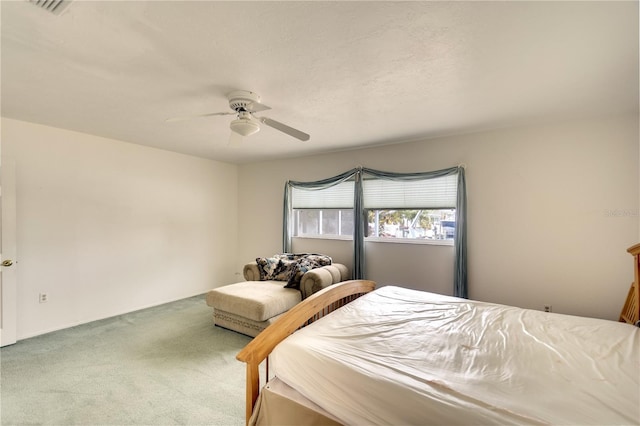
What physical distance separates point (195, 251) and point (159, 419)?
3.28 m

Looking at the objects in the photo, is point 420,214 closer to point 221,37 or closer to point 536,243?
point 536,243

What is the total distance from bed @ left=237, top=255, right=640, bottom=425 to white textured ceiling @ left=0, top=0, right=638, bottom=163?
1720 mm

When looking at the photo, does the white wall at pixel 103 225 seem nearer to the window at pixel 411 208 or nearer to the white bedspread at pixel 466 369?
the window at pixel 411 208

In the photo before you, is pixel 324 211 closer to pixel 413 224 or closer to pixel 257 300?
pixel 413 224

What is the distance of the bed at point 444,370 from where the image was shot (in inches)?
43.1

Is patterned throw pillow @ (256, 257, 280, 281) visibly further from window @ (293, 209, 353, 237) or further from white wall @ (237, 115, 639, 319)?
white wall @ (237, 115, 639, 319)

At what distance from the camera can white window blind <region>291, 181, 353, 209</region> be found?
4359mm

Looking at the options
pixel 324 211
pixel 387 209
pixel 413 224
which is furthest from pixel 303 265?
pixel 413 224

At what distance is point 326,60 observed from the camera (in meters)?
1.83

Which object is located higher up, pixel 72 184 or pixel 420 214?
pixel 72 184

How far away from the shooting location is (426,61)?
184 cm

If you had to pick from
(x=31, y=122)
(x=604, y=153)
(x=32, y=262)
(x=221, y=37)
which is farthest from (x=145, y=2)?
(x=604, y=153)

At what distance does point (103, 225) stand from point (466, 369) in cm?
444

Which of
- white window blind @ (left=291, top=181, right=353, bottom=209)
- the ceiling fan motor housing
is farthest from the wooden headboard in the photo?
the ceiling fan motor housing
